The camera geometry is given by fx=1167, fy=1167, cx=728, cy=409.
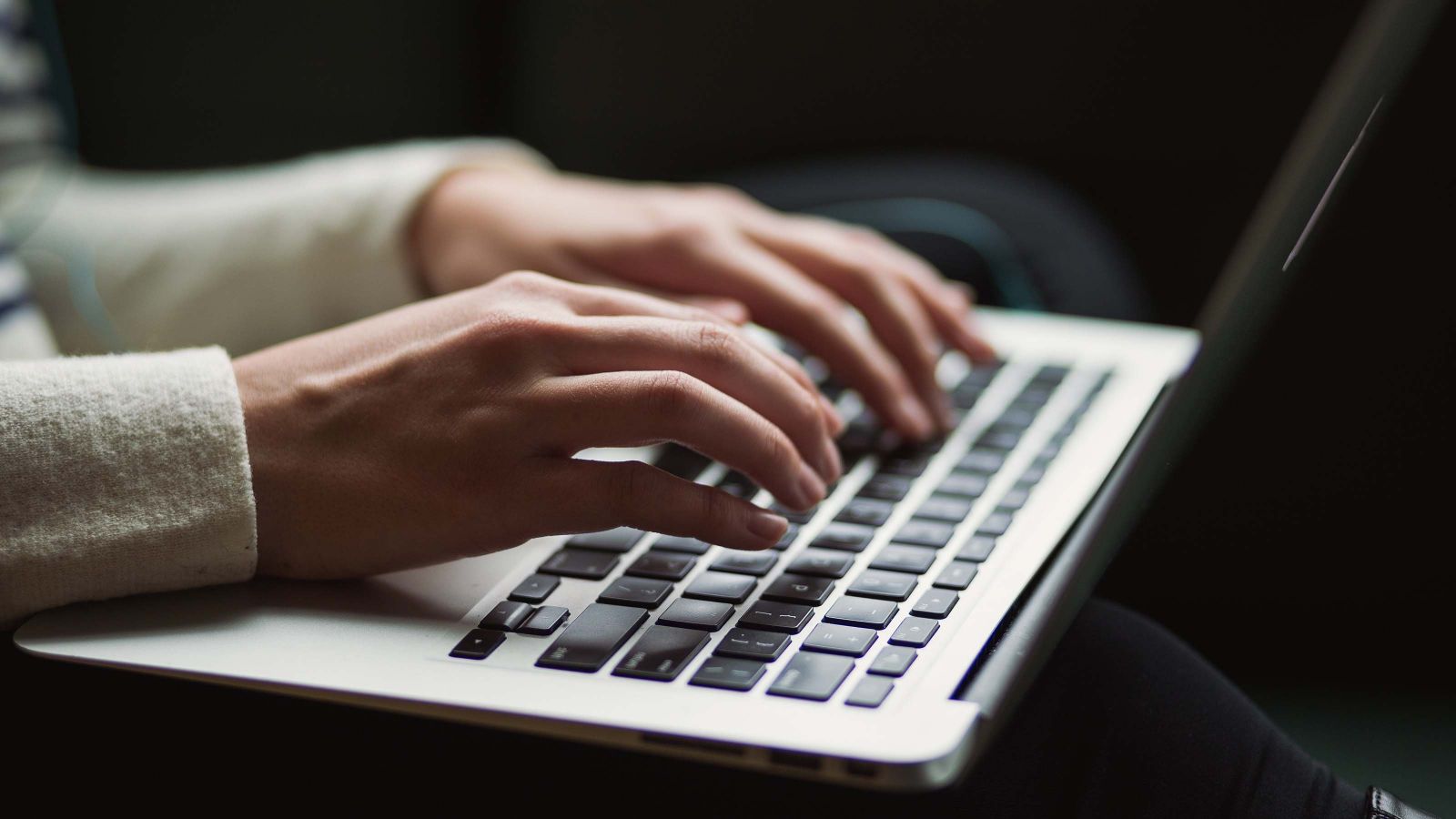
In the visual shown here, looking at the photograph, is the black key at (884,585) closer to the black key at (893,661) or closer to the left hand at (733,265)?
the black key at (893,661)

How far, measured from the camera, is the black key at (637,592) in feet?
1.53

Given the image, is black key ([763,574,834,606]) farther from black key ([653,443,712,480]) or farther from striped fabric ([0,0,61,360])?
striped fabric ([0,0,61,360])

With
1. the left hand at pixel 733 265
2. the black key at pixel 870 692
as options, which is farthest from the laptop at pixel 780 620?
the left hand at pixel 733 265

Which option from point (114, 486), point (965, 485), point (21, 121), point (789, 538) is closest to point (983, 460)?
point (965, 485)

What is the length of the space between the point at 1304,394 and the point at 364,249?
606 mm

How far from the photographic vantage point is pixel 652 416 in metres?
0.47

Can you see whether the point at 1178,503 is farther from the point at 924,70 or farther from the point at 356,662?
the point at 924,70

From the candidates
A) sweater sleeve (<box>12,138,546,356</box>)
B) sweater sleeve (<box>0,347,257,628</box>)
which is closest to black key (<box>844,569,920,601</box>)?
sweater sleeve (<box>0,347,257,628</box>)

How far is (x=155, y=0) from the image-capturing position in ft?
4.92

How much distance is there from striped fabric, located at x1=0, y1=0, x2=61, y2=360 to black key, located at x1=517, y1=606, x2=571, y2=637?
49 cm

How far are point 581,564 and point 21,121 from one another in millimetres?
740

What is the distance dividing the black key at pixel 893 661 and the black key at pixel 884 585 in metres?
0.04

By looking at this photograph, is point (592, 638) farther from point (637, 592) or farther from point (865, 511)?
point (865, 511)

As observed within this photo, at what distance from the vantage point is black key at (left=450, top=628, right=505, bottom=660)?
0.43m
